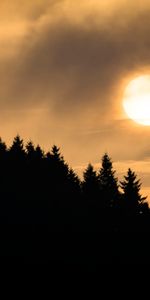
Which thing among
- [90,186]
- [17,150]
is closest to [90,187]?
[90,186]

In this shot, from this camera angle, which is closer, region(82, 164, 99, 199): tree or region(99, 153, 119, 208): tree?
region(82, 164, 99, 199): tree

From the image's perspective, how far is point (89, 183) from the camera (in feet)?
254

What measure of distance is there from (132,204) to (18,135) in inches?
872

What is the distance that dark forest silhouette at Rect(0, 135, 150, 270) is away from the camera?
54.9 metres

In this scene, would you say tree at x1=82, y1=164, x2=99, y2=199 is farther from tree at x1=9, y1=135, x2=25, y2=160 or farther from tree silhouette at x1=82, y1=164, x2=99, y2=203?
tree at x1=9, y1=135, x2=25, y2=160

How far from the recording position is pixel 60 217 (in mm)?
63156

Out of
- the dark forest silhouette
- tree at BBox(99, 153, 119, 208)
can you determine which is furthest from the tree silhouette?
tree at BBox(99, 153, 119, 208)

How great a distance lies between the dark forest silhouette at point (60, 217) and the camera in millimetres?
54859

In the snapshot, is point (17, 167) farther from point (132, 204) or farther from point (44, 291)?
point (44, 291)

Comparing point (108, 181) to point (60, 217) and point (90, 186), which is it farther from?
point (60, 217)

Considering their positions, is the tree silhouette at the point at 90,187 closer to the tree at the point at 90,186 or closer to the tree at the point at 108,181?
the tree at the point at 90,186

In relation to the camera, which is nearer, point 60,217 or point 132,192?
point 60,217

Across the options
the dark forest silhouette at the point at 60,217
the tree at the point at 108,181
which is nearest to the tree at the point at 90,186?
the dark forest silhouette at the point at 60,217

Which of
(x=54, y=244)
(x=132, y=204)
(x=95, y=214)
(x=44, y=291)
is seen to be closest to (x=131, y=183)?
(x=132, y=204)
